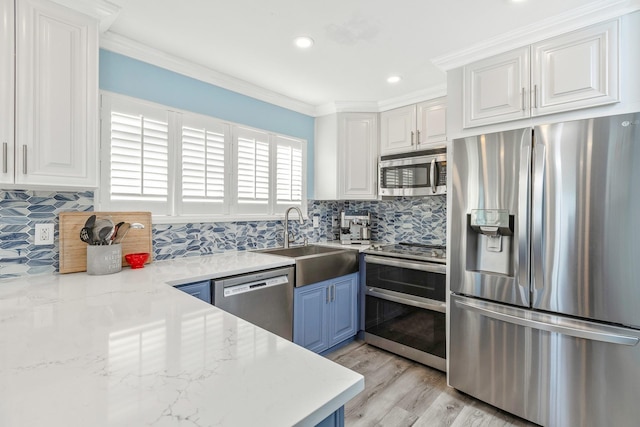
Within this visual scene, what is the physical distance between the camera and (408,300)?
2.62 m

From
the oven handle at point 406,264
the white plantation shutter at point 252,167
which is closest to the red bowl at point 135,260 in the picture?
the white plantation shutter at point 252,167

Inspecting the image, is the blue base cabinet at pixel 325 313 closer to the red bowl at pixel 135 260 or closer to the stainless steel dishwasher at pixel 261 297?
the stainless steel dishwasher at pixel 261 297

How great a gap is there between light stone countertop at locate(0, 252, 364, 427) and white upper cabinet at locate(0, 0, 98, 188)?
660 mm

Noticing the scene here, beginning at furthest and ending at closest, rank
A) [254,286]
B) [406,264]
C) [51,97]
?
[406,264]
[254,286]
[51,97]

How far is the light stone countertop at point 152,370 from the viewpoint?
1.98ft

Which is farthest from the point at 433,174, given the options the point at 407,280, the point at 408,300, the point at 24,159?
the point at 24,159

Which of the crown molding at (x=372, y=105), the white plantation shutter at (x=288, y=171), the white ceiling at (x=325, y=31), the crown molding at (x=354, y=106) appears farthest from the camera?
the crown molding at (x=354, y=106)

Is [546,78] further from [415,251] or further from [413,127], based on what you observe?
[415,251]

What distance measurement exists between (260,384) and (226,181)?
7.14 ft

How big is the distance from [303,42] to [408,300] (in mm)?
2144

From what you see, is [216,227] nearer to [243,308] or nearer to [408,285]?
[243,308]

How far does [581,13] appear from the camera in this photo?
169 cm

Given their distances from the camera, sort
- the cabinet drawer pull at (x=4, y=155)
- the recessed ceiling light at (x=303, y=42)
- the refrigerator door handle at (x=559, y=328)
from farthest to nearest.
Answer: the recessed ceiling light at (x=303, y=42) → the refrigerator door handle at (x=559, y=328) → the cabinet drawer pull at (x=4, y=155)

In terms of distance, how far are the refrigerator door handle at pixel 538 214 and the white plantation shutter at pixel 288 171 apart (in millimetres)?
2106
